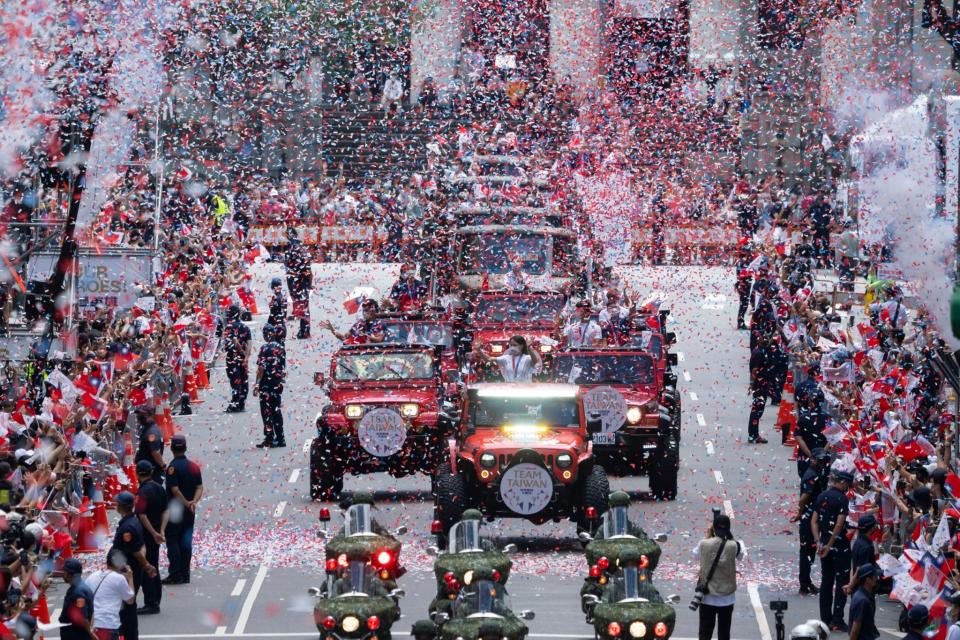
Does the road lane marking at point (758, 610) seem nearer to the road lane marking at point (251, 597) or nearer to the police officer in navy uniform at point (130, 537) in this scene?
the road lane marking at point (251, 597)

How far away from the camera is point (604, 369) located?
2711 centimetres

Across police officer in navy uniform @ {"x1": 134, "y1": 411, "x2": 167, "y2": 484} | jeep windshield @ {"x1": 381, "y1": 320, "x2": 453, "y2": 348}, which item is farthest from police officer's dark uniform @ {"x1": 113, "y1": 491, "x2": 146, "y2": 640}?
jeep windshield @ {"x1": 381, "y1": 320, "x2": 453, "y2": 348}

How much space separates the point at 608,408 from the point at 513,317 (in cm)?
788

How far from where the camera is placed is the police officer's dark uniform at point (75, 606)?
1619 cm

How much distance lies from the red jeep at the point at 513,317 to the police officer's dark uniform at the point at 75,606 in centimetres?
1609

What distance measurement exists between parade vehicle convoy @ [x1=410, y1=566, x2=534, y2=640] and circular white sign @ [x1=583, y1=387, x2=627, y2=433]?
9314mm

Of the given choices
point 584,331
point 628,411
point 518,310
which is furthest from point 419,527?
point 518,310

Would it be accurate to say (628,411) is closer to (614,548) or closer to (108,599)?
(614,548)

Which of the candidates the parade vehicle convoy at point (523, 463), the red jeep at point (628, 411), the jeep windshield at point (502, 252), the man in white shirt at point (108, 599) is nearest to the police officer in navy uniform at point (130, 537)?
the man in white shirt at point (108, 599)

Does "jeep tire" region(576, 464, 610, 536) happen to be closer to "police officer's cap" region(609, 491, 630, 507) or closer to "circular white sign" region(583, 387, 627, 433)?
"circular white sign" region(583, 387, 627, 433)

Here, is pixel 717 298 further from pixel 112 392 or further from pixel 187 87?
pixel 112 392

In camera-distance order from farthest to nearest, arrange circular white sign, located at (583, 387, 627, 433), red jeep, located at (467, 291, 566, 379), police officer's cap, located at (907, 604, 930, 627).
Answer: red jeep, located at (467, 291, 566, 379) < circular white sign, located at (583, 387, 627, 433) < police officer's cap, located at (907, 604, 930, 627)

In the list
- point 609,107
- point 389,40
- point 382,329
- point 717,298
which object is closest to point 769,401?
point 382,329

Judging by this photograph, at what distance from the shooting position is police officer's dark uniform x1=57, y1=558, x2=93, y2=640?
16.2 m
